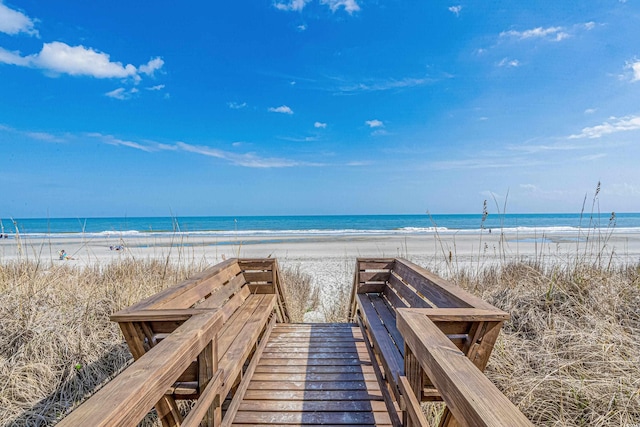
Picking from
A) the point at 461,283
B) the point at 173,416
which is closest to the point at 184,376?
the point at 173,416

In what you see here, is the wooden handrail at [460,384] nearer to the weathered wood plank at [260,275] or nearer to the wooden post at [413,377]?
the wooden post at [413,377]

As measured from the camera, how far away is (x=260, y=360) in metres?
3.06

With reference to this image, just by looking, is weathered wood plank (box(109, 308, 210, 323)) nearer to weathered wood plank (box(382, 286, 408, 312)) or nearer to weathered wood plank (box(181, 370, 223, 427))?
weathered wood plank (box(181, 370, 223, 427))

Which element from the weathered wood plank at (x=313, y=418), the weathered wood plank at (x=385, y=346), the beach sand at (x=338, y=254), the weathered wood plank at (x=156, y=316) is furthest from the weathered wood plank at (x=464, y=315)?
the beach sand at (x=338, y=254)

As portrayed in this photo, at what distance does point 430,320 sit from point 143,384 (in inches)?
53.3

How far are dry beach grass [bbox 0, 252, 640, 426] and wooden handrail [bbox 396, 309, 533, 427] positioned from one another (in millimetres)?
1655

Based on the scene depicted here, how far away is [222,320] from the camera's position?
1.86 meters

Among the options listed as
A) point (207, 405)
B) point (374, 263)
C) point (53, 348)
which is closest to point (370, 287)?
point (374, 263)

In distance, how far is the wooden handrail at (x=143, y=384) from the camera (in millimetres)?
849

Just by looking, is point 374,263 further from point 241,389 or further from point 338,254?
point 338,254

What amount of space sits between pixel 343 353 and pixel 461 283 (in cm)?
303

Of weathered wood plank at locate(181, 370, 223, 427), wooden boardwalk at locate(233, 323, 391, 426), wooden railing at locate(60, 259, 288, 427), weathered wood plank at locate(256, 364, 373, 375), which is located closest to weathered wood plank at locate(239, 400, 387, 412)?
wooden boardwalk at locate(233, 323, 391, 426)

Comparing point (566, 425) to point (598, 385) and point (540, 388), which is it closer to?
point (540, 388)

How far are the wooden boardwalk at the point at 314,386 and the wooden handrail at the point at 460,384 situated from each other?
1.09 metres
